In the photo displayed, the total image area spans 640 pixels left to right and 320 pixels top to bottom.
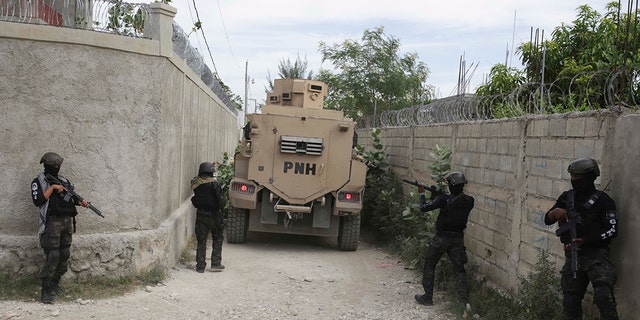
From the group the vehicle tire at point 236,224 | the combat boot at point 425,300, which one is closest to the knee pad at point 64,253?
the combat boot at point 425,300

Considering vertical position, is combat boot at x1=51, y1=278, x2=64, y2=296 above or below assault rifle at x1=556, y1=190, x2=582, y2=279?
below

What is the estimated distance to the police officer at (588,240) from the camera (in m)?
3.96

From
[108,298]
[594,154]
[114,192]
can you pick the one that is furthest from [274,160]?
[594,154]

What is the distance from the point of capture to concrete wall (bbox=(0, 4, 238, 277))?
578cm

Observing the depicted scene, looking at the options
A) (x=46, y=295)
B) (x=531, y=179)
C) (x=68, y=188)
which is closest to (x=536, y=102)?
(x=531, y=179)

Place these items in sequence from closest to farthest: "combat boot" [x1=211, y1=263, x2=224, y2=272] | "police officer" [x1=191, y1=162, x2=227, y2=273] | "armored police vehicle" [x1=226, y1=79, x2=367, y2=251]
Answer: "police officer" [x1=191, y1=162, x2=227, y2=273]
"combat boot" [x1=211, y1=263, x2=224, y2=272]
"armored police vehicle" [x1=226, y1=79, x2=367, y2=251]

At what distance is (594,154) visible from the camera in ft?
14.5

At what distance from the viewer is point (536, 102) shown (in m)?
5.50

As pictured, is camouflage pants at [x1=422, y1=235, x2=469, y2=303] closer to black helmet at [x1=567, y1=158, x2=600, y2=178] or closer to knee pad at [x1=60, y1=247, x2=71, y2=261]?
black helmet at [x1=567, y1=158, x2=600, y2=178]

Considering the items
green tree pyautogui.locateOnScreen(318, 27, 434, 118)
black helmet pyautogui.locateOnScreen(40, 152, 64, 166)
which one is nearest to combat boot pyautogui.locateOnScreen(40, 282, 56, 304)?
black helmet pyautogui.locateOnScreen(40, 152, 64, 166)

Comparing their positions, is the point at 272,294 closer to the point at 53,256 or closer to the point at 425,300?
the point at 425,300

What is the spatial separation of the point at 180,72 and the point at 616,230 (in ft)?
17.7

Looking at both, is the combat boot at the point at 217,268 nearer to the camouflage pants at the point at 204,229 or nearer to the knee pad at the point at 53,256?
the camouflage pants at the point at 204,229

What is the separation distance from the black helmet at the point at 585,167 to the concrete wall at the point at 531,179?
0.47ft
